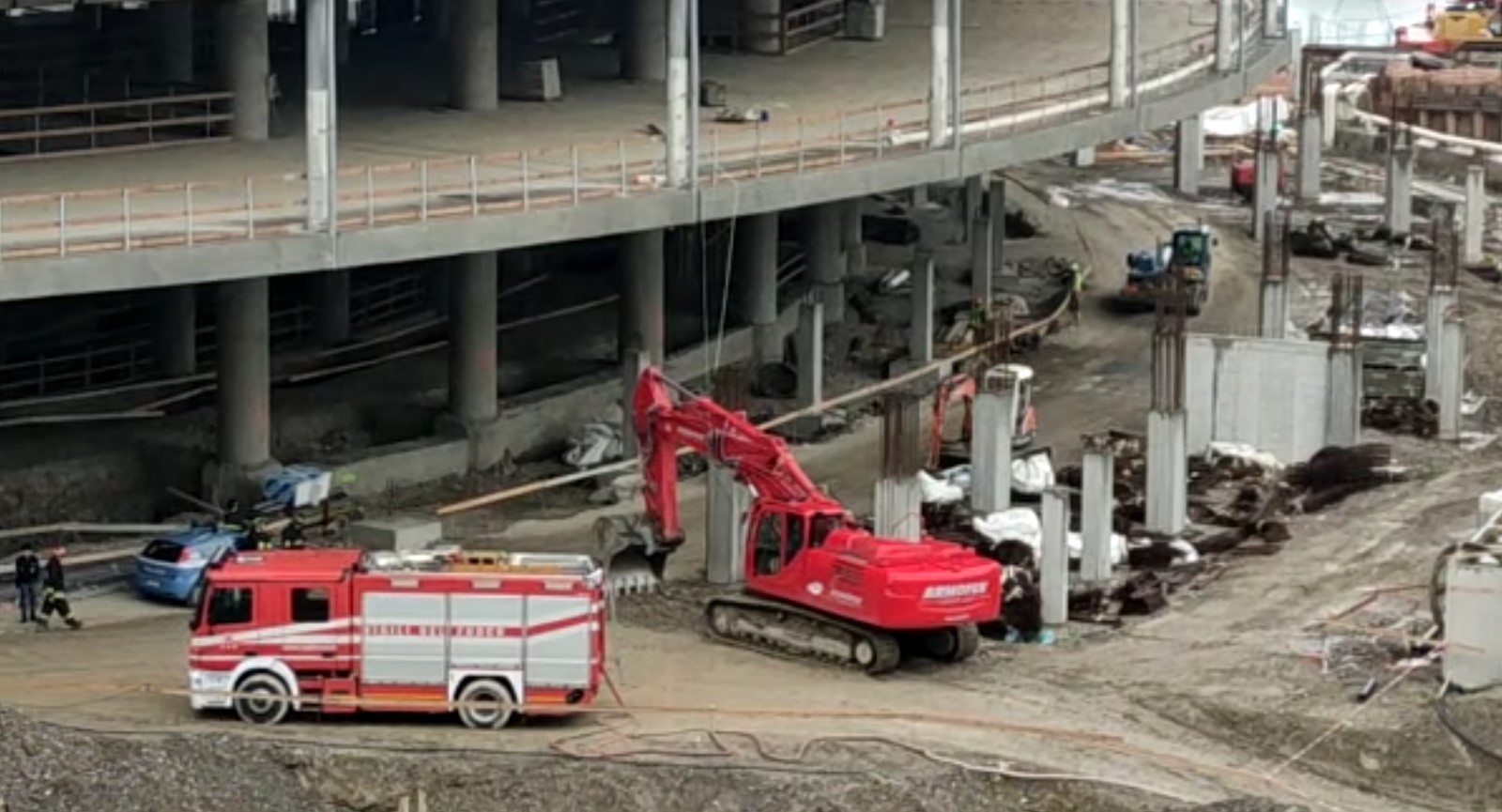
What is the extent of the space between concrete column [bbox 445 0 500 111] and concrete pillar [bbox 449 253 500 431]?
17.4 feet

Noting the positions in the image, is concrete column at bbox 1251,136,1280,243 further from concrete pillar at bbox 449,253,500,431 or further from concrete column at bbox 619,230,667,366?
concrete pillar at bbox 449,253,500,431

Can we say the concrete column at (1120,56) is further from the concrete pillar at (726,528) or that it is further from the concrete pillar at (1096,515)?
the concrete pillar at (726,528)

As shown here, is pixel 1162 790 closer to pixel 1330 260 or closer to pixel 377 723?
pixel 377 723

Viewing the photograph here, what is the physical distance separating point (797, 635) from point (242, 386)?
1034 centimetres

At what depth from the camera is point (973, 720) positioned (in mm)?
30625

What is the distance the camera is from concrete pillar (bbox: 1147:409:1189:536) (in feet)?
129

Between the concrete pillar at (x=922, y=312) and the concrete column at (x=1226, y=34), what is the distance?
861 centimetres

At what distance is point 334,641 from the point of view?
29.8 meters

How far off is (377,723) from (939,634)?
6469 millimetres

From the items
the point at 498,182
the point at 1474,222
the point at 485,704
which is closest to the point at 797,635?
the point at 485,704

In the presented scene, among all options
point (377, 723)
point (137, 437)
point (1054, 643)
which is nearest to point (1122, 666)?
point (1054, 643)

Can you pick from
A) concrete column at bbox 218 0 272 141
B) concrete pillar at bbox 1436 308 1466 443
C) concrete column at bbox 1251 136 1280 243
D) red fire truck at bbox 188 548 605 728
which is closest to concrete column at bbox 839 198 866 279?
concrete column at bbox 1251 136 1280 243

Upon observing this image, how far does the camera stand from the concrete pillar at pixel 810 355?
47312mm

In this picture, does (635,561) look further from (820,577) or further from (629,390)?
(629,390)
